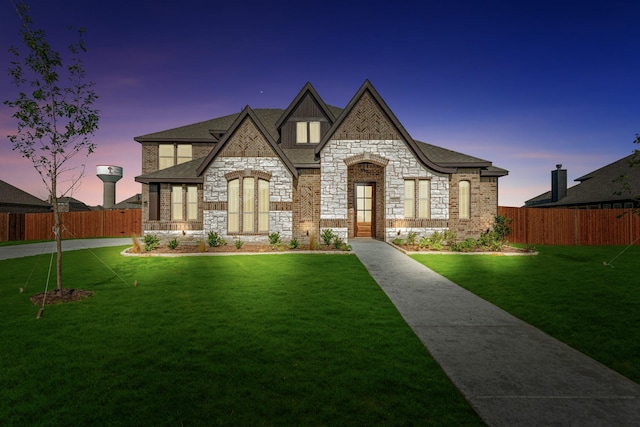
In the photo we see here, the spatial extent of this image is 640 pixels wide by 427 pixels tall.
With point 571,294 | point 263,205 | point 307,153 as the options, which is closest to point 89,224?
point 263,205

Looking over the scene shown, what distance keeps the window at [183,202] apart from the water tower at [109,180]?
173 ft

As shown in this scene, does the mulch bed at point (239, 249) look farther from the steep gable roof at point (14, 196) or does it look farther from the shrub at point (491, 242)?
the steep gable roof at point (14, 196)

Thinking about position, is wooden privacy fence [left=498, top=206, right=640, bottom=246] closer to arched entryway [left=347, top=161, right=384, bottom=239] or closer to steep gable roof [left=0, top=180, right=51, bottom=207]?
arched entryway [left=347, top=161, right=384, bottom=239]

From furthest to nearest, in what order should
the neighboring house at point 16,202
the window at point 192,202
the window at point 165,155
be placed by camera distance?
the neighboring house at point 16,202, the window at point 165,155, the window at point 192,202

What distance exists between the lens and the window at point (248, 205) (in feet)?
60.5

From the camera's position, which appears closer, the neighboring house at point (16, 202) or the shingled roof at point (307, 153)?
the shingled roof at point (307, 153)

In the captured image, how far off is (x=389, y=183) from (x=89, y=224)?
27.3 metres

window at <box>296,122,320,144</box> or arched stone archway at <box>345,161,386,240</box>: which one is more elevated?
window at <box>296,122,320,144</box>

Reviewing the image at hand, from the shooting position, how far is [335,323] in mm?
6375

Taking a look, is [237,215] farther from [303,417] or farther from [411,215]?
[303,417]

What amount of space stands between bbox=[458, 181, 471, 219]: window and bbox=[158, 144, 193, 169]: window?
1834 centimetres

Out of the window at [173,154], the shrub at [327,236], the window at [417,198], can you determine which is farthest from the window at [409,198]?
the window at [173,154]

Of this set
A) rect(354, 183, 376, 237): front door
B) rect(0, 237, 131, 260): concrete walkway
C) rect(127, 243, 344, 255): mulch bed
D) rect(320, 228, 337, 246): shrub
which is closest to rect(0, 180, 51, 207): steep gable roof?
rect(0, 237, 131, 260): concrete walkway

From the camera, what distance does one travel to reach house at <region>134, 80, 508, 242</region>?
1833cm
